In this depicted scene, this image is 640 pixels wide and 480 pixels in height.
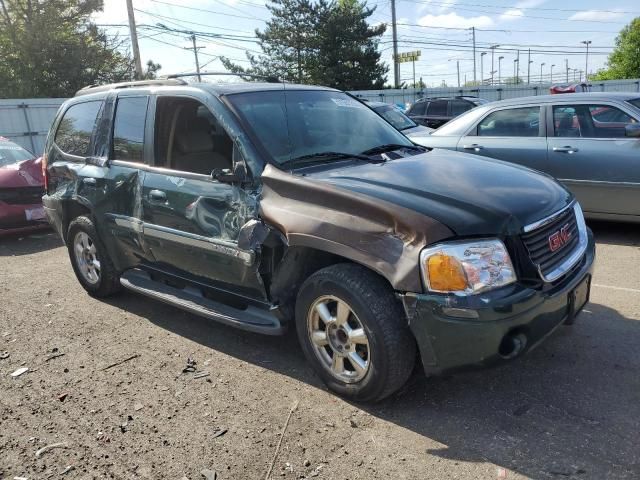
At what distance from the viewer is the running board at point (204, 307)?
3465 mm

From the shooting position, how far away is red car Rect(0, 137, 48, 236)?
25.7 ft

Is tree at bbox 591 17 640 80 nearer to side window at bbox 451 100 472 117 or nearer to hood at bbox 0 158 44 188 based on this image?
side window at bbox 451 100 472 117

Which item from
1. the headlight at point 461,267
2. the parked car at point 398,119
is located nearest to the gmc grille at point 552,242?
the headlight at point 461,267

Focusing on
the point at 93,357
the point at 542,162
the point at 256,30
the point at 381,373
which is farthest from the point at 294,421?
the point at 256,30

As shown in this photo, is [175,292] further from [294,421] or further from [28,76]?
[28,76]

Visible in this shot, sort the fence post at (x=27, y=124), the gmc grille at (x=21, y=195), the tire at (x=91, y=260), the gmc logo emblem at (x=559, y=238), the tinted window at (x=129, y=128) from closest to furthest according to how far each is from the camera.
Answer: the gmc logo emblem at (x=559, y=238) < the tinted window at (x=129, y=128) < the tire at (x=91, y=260) < the gmc grille at (x=21, y=195) < the fence post at (x=27, y=124)

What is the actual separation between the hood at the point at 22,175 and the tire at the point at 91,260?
3358 mm

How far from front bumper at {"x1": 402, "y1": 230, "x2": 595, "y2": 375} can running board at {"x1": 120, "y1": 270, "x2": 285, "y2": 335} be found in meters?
1.02

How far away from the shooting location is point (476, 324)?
2633mm

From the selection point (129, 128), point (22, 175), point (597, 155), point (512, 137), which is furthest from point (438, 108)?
point (129, 128)

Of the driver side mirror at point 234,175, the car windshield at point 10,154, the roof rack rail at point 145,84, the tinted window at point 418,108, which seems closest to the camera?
the driver side mirror at point 234,175

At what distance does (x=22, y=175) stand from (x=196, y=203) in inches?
220

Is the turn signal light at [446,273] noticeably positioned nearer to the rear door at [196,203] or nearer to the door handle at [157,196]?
the rear door at [196,203]

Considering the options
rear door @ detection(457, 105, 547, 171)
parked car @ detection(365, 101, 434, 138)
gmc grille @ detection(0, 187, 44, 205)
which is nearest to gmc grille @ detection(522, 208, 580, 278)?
rear door @ detection(457, 105, 547, 171)
